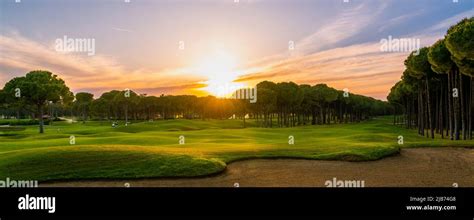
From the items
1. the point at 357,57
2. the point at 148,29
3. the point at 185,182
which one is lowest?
the point at 185,182

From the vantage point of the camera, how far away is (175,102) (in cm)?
18462

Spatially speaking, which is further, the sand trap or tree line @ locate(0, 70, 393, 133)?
tree line @ locate(0, 70, 393, 133)

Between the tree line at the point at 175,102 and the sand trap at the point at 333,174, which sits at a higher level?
the tree line at the point at 175,102

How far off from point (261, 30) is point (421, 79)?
163 ft

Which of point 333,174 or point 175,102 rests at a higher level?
point 175,102

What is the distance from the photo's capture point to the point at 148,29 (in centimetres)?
3800

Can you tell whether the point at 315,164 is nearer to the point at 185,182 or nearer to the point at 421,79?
the point at 185,182

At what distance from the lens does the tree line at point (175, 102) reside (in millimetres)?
86438

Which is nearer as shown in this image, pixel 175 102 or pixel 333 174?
pixel 333 174

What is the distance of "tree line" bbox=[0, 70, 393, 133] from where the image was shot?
8644cm

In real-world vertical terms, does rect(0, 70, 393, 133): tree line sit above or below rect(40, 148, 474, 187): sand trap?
above

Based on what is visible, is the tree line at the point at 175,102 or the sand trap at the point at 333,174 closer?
the sand trap at the point at 333,174
